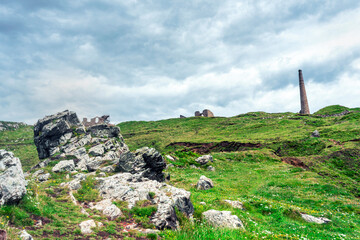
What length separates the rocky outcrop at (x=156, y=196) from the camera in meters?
12.4

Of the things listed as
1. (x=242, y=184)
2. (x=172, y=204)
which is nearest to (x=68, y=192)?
(x=172, y=204)

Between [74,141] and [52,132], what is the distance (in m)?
4.84

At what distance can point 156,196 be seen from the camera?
15914 millimetres

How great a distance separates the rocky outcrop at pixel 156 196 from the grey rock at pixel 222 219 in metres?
1.37

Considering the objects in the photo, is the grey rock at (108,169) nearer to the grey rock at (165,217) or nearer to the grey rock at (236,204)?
the grey rock at (165,217)

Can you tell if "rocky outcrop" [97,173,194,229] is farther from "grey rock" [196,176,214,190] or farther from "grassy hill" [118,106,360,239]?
"grey rock" [196,176,214,190]

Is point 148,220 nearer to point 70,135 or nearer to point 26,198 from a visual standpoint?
point 26,198

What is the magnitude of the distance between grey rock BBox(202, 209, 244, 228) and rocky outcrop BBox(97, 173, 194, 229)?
137cm

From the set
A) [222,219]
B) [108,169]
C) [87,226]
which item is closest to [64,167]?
[108,169]

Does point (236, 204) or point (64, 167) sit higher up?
point (64, 167)

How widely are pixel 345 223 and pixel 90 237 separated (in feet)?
60.9

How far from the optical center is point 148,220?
12.5 m

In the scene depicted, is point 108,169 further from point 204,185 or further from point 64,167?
point 204,185

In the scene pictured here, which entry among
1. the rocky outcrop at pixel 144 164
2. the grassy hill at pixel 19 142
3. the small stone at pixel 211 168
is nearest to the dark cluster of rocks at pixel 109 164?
the rocky outcrop at pixel 144 164
